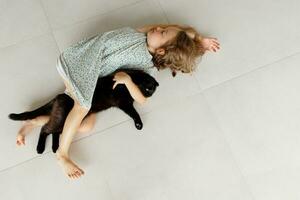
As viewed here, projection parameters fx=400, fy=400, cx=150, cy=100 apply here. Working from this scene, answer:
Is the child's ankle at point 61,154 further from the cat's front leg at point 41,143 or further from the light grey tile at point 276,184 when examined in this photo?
the light grey tile at point 276,184

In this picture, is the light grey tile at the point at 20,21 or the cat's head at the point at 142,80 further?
the light grey tile at the point at 20,21

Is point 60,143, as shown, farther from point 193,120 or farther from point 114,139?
point 193,120

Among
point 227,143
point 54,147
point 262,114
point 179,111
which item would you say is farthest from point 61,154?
point 262,114

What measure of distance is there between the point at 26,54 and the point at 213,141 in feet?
2.40

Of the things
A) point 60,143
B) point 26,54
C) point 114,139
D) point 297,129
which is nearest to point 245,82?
point 297,129

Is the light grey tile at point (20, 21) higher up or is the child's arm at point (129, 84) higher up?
the light grey tile at point (20, 21)

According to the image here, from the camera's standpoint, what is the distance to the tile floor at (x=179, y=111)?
1293 millimetres

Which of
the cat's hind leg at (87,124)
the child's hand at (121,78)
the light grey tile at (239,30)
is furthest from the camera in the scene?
the light grey tile at (239,30)

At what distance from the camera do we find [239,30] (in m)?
1.50

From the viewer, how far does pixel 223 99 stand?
4.62ft

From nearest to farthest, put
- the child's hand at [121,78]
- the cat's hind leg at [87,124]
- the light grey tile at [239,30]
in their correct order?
the child's hand at [121,78] → the cat's hind leg at [87,124] → the light grey tile at [239,30]

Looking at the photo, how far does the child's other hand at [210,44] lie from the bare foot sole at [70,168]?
0.59 metres

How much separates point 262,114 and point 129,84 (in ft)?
1.61

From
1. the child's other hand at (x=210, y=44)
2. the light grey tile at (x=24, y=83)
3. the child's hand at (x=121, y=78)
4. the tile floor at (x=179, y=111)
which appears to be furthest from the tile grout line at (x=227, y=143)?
the light grey tile at (x=24, y=83)
